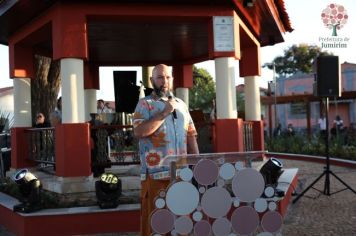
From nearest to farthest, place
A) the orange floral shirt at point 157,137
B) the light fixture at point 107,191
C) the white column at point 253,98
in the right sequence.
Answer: the orange floral shirt at point 157,137
the light fixture at point 107,191
the white column at point 253,98

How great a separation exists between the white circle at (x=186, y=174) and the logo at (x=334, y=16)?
17410 millimetres

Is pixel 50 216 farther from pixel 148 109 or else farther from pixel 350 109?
pixel 350 109

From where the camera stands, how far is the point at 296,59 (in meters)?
56.4

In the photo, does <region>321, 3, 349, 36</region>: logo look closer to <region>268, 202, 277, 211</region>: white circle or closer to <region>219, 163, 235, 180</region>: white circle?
<region>268, 202, 277, 211</region>: white circle

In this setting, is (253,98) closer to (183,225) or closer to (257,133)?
(257,133)

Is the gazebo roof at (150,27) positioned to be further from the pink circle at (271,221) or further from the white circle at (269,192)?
the pink circle at (271,221)

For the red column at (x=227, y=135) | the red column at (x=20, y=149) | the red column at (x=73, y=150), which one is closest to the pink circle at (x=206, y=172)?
the red column at (x=73, y=150)

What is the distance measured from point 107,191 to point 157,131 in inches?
100.0

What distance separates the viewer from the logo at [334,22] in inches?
759

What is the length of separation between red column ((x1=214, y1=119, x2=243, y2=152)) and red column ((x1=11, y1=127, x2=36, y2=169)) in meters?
4.16

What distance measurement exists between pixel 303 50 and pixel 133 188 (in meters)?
51.8

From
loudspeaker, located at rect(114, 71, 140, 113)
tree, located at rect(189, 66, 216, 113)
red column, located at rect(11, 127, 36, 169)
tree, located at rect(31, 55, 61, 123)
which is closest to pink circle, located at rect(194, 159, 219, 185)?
red column, located at rect(11, 127, 36, 169)

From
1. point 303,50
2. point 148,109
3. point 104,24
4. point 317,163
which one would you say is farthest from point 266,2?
point 303,50

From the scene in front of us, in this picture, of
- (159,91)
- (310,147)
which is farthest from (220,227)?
(310,147)
